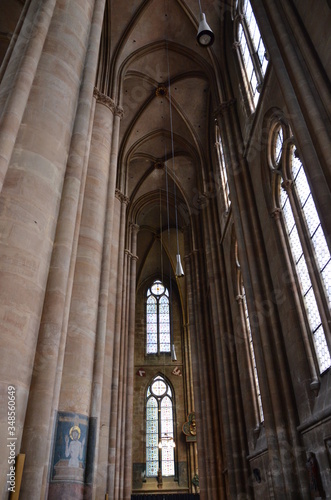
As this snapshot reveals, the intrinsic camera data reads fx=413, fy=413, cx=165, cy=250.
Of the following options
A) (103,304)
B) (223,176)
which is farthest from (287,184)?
(223,176)

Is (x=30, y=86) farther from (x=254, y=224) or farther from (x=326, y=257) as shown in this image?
(x=254, y=224)

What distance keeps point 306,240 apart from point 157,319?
20314 mm

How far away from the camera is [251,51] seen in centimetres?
1216

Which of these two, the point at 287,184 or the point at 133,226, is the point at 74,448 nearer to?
the point at 287,184

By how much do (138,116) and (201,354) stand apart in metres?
11.0

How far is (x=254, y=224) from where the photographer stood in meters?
11.4

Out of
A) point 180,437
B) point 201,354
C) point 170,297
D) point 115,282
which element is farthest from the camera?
point 170,297

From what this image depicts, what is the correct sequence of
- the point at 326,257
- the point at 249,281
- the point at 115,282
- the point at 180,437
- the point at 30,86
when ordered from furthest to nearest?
1. the point at 180,437
2. the point at 115,282
3. the point at 249,281
4. the point at 326,257
5. the point at 30,86

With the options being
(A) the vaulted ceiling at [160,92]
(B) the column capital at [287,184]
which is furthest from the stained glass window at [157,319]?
(B) the column capital at [287,184]

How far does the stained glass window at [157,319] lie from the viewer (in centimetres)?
2720

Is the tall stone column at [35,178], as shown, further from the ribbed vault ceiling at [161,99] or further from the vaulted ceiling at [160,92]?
the vaulted ceiling at [160,92]

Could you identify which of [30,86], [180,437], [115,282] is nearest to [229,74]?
[115,282]

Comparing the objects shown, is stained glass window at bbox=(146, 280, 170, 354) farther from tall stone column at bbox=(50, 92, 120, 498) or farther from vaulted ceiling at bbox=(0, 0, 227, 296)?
tall stone column at bbox=(50, 92, 120, 498)

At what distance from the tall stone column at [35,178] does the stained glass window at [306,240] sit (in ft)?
16.1
